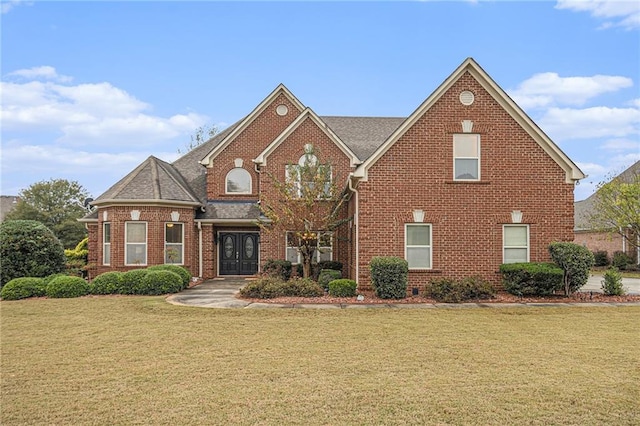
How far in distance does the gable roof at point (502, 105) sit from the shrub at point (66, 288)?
9917 mm

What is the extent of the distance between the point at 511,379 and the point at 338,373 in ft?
7.80

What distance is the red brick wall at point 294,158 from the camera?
21.4m

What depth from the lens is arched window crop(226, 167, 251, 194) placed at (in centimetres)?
2375

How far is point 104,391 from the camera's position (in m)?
6.31

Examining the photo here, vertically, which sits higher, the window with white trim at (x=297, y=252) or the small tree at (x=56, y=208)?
the small tree at (x=56, y=208)

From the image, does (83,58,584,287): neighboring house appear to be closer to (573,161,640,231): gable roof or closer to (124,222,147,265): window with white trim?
(124,222,147,265): window with white trim

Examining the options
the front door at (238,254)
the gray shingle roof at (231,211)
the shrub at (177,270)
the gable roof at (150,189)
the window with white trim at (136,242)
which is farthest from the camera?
the front door at (238,254)

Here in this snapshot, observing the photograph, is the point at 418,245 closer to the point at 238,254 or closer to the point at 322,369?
the point at 322,369

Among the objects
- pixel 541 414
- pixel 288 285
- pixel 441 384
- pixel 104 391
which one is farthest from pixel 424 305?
pixel 104 391

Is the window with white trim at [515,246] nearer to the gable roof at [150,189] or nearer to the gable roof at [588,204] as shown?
the gable roof at [150,189]

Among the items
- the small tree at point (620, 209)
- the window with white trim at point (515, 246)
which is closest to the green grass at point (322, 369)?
the window with white trim at point (515, 246)

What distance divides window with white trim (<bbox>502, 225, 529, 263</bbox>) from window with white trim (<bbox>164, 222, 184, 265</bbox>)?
1331cm

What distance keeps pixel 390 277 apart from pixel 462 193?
3783 millimetres

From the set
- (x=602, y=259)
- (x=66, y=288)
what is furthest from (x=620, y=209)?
(x=66, y=288)
